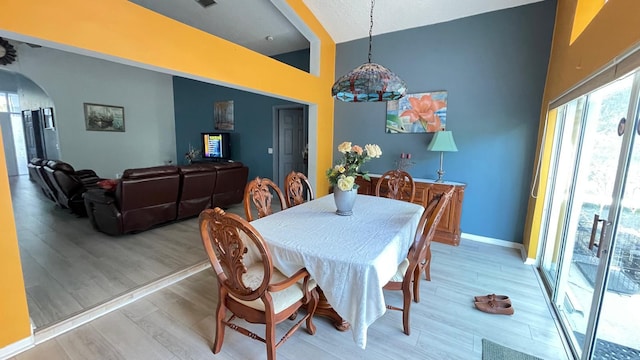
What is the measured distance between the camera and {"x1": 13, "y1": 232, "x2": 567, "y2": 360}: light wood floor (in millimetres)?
1756

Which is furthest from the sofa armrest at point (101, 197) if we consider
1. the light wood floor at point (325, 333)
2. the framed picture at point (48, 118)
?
the framed picture at point (48, 118)

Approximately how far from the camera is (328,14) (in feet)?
13.4

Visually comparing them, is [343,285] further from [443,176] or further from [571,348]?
[443,176]

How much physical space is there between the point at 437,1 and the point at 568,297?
3615 millimetres

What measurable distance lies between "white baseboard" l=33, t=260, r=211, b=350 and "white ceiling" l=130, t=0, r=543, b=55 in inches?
145

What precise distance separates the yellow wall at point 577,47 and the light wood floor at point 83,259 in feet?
12.3

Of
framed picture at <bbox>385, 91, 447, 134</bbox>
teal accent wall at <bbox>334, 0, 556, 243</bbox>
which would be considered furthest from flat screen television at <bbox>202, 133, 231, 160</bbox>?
teal accent wall at <bbox>334, 0, 556, 243</bbox>

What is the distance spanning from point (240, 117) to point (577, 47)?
18.8 feet

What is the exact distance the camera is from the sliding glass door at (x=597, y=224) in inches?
59.1

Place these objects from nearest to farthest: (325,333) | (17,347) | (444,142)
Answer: (17,347)
(325,333)
(444,142)

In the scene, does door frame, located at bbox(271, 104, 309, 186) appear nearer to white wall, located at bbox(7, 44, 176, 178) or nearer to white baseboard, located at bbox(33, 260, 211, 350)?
white baseboard, located at bbox(33, 260, 211, 350)

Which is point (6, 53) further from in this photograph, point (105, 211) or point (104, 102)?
point (105, 211)

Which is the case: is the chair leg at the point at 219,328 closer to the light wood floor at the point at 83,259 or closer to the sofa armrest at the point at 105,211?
the light wood floor at the point at 83,259

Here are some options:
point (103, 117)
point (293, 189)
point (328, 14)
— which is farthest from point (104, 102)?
point (293, 189)
